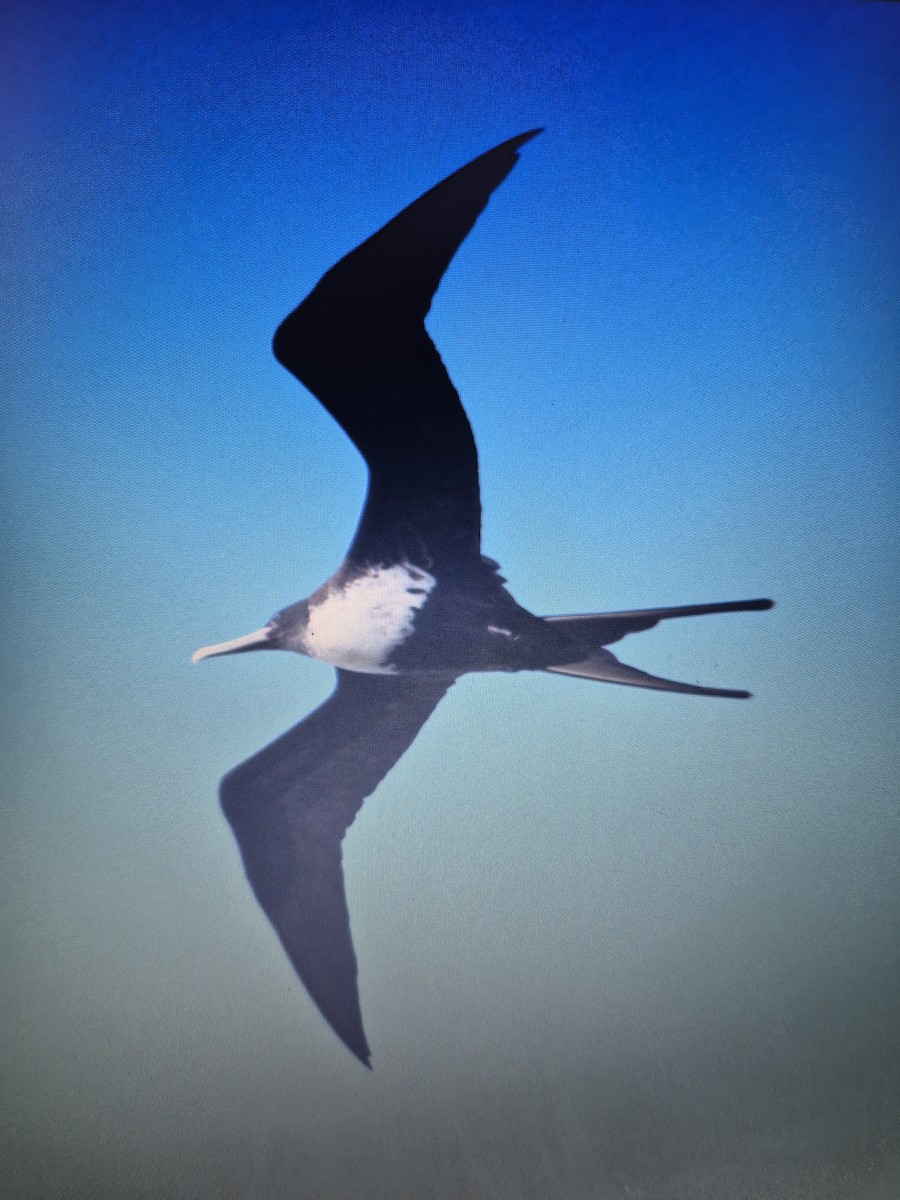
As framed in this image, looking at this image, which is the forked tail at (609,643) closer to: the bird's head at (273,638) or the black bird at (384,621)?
the black bird at (384,621)

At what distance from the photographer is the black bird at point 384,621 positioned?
4.54 feet

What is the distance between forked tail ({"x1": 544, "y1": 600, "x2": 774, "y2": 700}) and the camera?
1.44 m

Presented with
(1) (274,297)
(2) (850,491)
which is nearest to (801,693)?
(2) (850,491)

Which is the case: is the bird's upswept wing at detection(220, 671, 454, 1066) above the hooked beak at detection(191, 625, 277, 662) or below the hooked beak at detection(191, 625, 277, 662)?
below

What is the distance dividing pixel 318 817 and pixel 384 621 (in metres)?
0.30

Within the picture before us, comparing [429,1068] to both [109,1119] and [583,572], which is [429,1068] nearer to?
[109,1119]

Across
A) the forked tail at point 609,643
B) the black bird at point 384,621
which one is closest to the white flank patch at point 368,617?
the black bird at point 384,621

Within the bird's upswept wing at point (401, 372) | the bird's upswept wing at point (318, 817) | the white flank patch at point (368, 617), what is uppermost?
the bird's upswept wing at point (401, 372)

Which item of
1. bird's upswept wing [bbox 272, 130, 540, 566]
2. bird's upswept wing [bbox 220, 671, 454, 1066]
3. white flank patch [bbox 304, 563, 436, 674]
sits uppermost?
bird's upswept wing [bbox 272, 130, 540, 566]

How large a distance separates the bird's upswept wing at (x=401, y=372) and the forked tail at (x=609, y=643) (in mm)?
194

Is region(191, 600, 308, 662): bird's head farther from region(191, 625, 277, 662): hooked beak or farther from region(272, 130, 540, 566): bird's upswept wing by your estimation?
region(272, 130, 540, 566): bird's upswept wing

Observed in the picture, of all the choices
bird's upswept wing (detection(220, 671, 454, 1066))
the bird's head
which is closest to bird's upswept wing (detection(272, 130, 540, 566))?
the bird's head

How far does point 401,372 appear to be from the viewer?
1.38 metres

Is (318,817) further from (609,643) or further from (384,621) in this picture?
(609,643)
